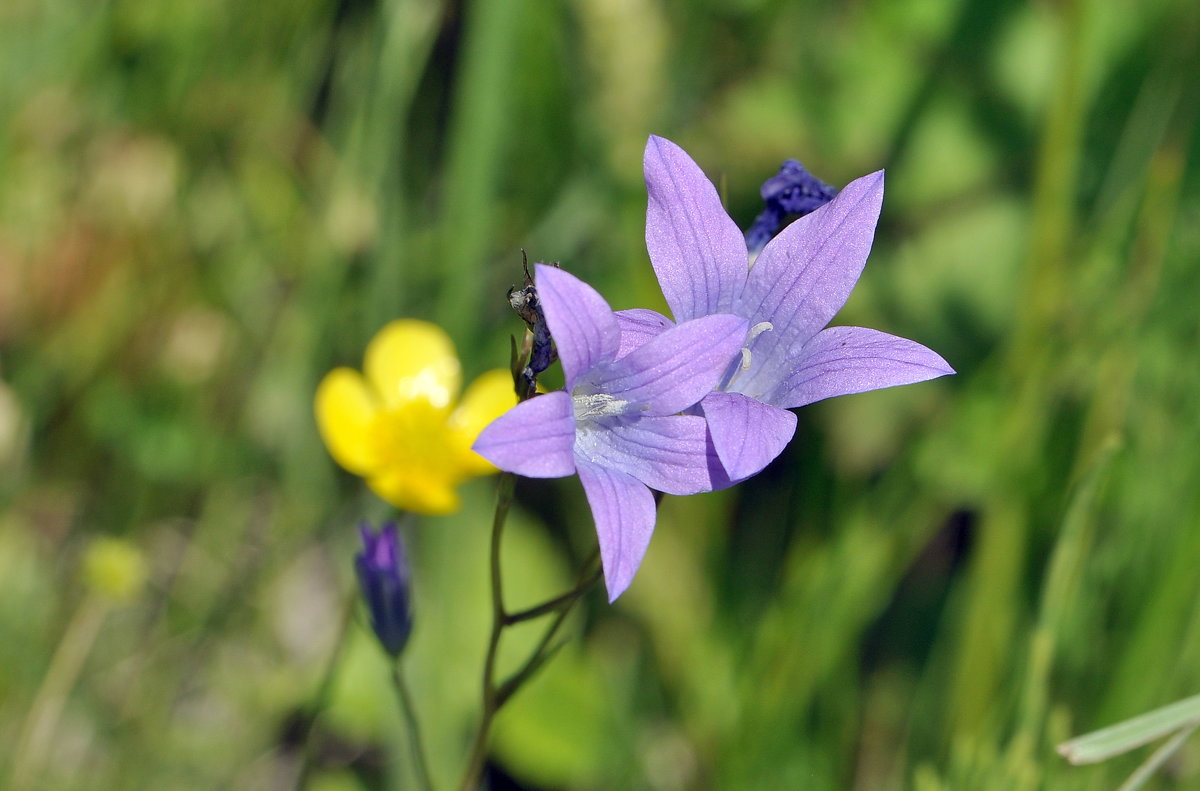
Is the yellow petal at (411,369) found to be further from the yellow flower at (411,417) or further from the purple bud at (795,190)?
the purple bud at (795,190)

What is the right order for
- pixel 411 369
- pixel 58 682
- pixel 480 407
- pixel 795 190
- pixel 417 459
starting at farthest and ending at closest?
1. pixel 58 682
2. pixel 411 369
3. pixel 480 407
4. pixel 417 459
5. pixel 795 190

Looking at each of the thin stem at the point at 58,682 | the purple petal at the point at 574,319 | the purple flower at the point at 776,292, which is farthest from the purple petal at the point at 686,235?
the thin stem at the point at 58,682

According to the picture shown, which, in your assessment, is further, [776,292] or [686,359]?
[776,292]

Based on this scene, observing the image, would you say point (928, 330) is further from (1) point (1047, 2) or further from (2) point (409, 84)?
(2) point (409, 84)

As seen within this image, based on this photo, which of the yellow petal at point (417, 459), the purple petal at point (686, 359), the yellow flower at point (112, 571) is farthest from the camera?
the yellow flower at point (112, 571)

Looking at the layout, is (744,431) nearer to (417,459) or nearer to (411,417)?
(417,459)

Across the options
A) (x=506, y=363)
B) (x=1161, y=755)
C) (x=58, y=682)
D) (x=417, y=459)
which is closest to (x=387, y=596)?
(x=417, y=459)

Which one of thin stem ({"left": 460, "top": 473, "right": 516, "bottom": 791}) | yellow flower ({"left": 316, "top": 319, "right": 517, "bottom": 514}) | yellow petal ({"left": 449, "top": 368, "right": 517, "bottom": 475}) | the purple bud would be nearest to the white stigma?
thin stem ({"left": 460, "top": 473, "right": 516, "bottom": 791})
